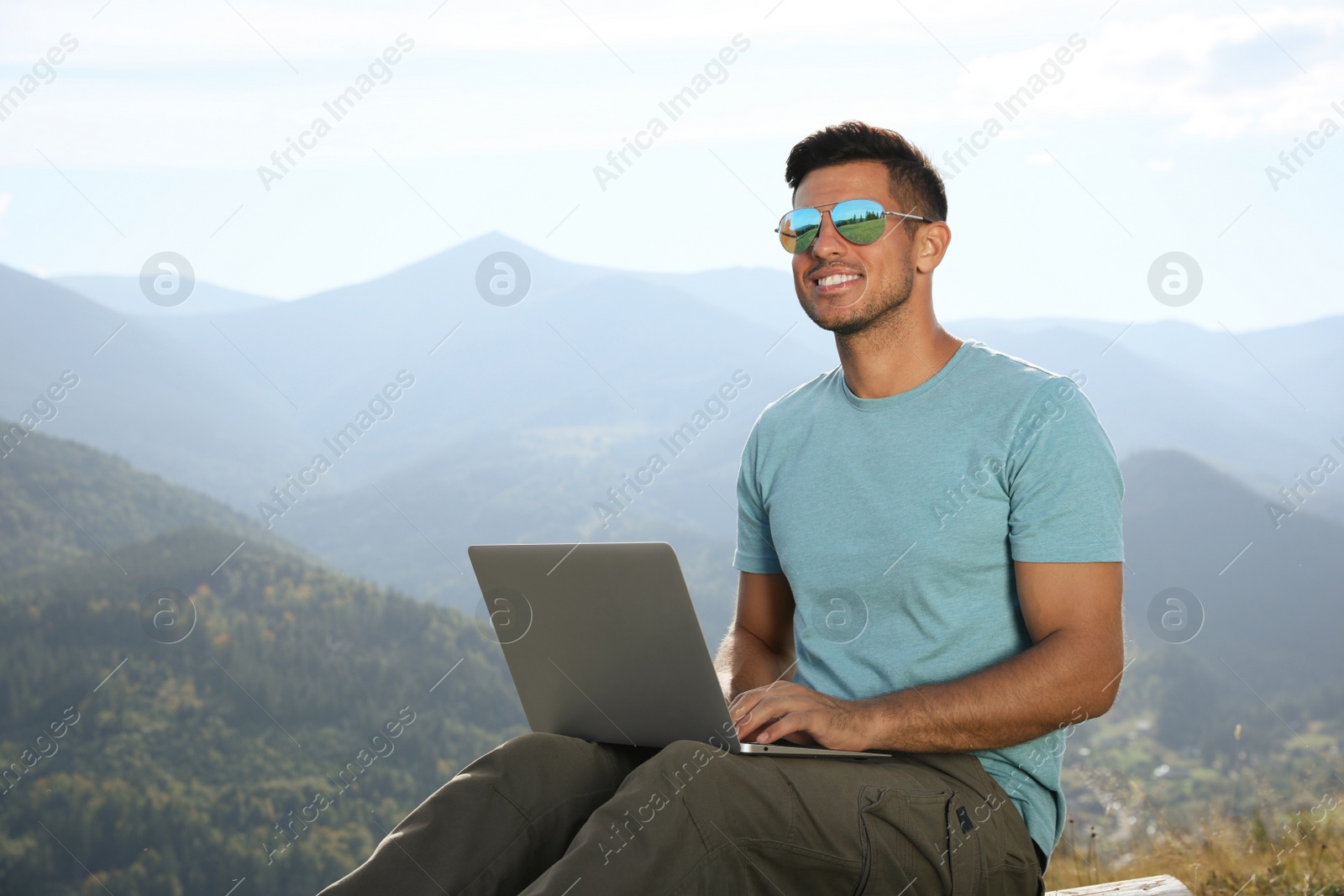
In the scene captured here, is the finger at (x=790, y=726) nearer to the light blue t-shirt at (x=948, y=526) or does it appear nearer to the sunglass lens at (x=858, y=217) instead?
the light blue t-shirt at (x=948, y=526)

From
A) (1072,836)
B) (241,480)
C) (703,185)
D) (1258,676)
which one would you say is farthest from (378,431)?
(1072,836)

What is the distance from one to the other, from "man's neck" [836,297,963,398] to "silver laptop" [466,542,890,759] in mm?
727

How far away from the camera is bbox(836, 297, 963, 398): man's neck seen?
6.34ft

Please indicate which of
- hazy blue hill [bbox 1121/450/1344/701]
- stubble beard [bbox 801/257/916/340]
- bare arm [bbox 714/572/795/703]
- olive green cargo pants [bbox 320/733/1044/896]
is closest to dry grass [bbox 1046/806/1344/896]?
bare arm [bbox 714/572/795/703]

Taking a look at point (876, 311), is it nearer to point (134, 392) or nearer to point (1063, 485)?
point (1063, 485)

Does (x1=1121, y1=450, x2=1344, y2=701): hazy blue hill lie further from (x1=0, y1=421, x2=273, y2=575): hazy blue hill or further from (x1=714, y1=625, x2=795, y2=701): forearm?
(x1=714, y1=625, x2=795, y2=701): forearm

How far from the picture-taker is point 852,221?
1.99 meters

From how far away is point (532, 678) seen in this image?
5.51 ft

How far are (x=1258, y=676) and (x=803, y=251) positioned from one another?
123ft

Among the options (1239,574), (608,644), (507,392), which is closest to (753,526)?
(608,644)

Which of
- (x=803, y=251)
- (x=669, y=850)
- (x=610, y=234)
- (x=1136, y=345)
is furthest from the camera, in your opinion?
(x=610, y=234)

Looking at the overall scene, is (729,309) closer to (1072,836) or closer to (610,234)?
(610,234)

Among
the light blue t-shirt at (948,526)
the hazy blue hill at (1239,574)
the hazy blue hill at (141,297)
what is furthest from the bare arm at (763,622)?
the hazy blue hill at (141,297)

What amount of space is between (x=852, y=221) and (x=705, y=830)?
1209mm
